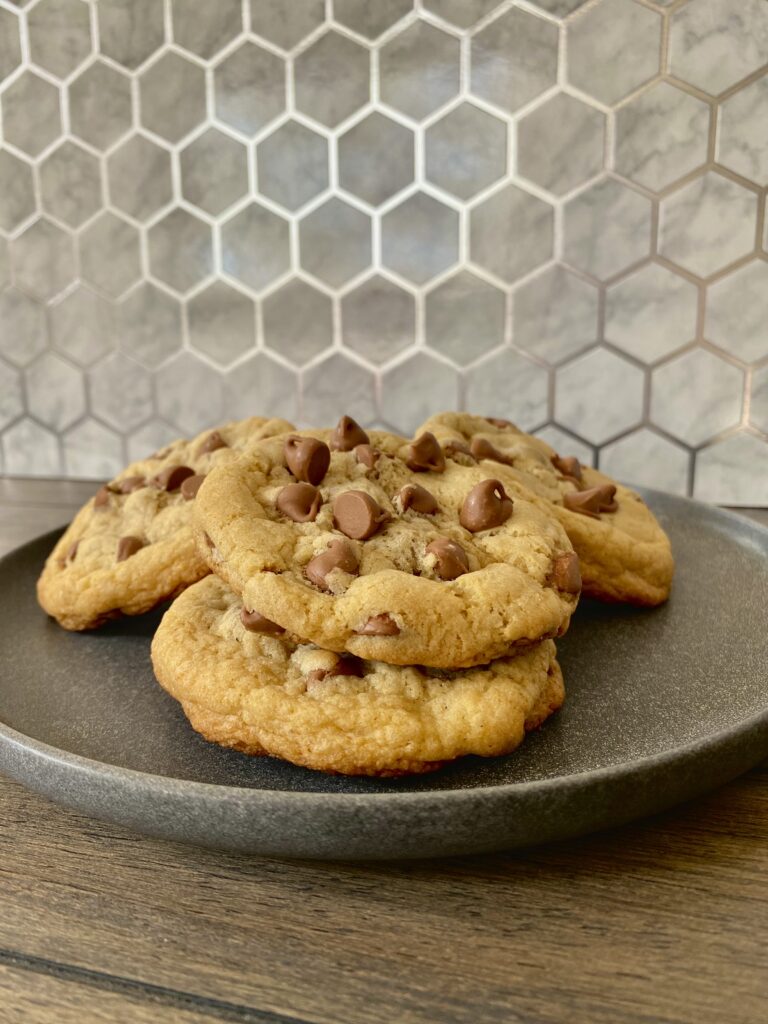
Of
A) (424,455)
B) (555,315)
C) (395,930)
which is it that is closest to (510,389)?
(555,315)

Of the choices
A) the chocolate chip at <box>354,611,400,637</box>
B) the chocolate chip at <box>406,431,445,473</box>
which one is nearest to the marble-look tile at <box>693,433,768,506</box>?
the chocolate chip at <box>406,431,445,473</box>

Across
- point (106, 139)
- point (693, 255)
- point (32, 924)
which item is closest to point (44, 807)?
point (32, 924)

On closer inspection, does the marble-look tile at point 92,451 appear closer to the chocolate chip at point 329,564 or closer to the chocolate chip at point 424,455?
the chocolate chip at point 424,455

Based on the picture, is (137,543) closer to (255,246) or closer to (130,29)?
(255,246)

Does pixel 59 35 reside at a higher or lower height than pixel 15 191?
higher

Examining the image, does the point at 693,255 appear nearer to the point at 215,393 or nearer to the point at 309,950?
the point at 215,393

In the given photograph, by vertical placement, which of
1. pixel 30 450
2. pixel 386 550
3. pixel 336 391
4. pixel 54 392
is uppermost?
pixel 386 550
